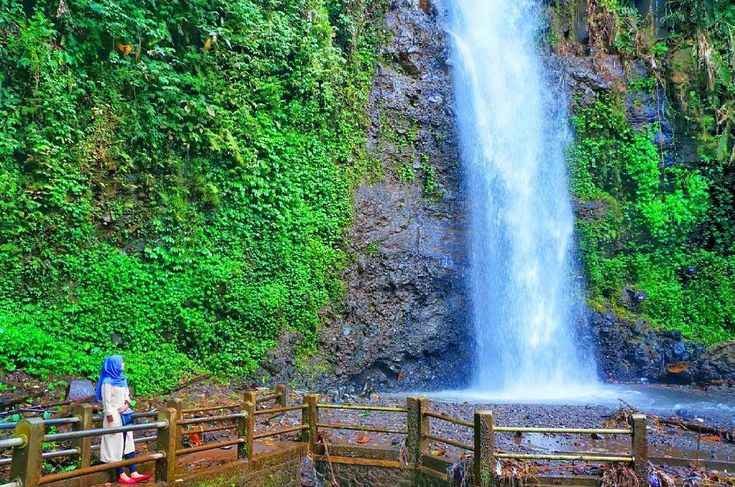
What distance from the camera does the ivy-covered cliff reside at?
17.1 meters

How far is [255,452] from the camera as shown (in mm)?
8047

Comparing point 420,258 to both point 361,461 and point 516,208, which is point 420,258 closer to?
point 516,208

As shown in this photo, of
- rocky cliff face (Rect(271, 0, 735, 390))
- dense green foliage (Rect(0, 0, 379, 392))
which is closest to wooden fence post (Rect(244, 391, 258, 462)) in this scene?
dense green foliage (Rect(0, 0, 379, 392))

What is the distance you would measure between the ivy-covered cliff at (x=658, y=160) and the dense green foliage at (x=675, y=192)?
0.10 feet

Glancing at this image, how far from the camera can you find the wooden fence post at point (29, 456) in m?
4.78

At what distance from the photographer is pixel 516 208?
56.0 feet

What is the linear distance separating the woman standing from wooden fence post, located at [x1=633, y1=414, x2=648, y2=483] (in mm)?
5549

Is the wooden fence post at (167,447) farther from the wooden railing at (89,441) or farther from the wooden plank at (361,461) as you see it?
the wooden plank at (361,461)

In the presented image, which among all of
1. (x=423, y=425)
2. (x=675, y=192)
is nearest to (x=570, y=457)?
(x=423, y=425)

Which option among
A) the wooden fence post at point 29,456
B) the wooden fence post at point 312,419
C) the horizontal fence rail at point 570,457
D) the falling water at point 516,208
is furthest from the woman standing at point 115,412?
the falling water at point 516,208

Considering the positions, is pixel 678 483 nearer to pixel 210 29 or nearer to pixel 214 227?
pixel 214 227

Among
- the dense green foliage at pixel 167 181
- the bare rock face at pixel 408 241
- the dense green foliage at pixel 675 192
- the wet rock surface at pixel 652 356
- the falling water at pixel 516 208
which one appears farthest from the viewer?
the dense green foliage at pixel 675 192

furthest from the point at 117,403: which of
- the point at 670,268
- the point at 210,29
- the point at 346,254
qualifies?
the point at 670,268

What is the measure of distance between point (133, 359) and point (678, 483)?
9.40m
